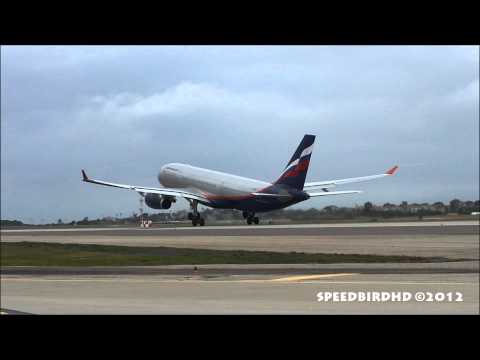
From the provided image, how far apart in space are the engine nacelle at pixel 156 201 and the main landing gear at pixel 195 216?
2.42m

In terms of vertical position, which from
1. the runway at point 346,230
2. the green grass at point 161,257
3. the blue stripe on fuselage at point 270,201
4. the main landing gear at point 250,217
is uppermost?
the blue stripe on fuselage at point 270,201

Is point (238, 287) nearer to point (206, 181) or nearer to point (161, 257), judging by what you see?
point (161, 257)

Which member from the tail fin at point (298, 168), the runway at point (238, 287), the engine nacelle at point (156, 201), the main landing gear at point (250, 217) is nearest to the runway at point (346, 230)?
the tail fin at point (298, 168)

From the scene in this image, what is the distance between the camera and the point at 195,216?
67.8 meters

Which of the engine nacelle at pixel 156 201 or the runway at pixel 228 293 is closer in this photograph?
the runway at pixel 228 293

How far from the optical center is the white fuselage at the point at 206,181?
66.0m

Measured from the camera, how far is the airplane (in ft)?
209

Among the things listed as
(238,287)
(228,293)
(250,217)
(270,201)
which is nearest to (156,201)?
(250,217)

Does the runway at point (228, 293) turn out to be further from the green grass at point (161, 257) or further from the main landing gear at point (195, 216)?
the main landing gear at point (195, 216)

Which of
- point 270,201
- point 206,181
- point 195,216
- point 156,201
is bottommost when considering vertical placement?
point 195,216

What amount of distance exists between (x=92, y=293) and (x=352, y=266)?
9.62m

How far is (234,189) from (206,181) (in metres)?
4.30
